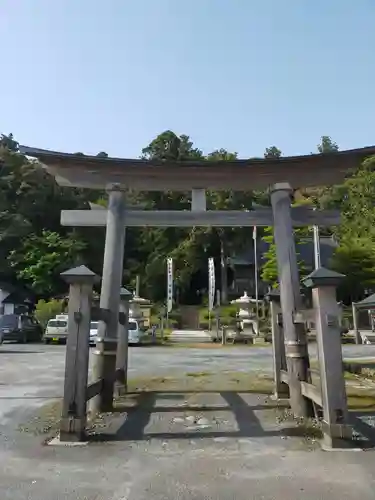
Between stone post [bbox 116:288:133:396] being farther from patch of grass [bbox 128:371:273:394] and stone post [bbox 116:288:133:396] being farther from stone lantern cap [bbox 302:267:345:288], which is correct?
stone lantern cap [bbox 302:267:345:288]

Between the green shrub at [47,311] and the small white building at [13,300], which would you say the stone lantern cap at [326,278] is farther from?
the small white building at [13,300]

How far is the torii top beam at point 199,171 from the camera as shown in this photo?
7.26 meters

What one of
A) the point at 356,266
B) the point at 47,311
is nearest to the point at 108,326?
the point at 47,311

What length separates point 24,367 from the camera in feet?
42.2

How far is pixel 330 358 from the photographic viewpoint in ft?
16.3

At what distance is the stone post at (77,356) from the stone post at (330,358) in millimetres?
2715

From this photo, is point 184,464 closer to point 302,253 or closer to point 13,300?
point 13,300

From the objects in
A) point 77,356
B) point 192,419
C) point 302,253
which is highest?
point 302,253

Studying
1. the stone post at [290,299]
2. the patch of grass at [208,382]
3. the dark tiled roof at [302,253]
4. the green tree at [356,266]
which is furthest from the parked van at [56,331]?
the dark tiled roof at [302,253]

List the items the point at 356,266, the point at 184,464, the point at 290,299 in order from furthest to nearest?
the point at 356,266
the point at 290,299
the point at 184,464

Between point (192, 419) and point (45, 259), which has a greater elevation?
point (45, 259)

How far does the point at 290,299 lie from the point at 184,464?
10.5ft

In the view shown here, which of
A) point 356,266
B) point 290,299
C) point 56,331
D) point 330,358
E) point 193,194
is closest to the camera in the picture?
point 330,358

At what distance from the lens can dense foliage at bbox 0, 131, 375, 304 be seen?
38.1 metres
